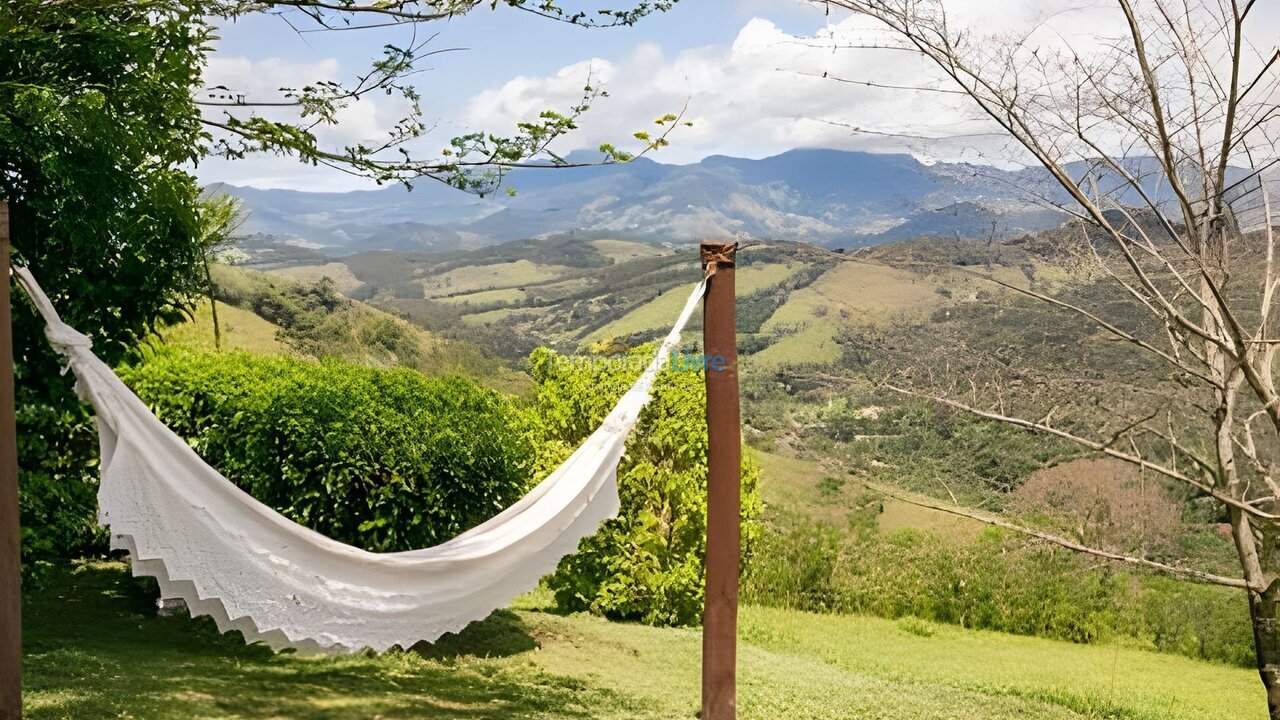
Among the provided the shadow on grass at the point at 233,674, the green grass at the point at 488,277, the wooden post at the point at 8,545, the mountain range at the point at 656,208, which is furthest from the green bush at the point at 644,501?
the green grass at the point at 488,277

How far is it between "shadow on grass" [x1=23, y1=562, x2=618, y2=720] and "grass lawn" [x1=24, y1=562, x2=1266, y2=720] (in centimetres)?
1

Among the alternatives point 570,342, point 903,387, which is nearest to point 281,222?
point 570,342

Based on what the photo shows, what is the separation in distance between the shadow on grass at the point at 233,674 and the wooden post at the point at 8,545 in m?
1.18

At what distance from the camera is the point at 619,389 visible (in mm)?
6297

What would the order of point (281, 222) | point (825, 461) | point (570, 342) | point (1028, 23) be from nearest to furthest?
point (1028, 23)
point (825, 461)
point (570, 342)
point (281, 222)

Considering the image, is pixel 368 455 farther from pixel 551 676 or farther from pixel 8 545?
pixel 8 545

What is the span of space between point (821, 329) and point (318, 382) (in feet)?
42.3

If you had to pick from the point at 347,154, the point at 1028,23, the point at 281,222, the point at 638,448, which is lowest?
the point at 638,448

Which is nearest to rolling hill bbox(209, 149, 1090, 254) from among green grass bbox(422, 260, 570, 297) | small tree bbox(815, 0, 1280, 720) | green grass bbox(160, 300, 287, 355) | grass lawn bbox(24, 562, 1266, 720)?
green grass bbox(422, 260, 570, 297)

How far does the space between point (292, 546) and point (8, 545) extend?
Answer: 2.25ft

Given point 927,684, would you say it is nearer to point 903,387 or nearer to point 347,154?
point 903,387

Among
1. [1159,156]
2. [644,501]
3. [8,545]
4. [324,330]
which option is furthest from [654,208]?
[8,545]

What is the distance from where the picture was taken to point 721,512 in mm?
2627

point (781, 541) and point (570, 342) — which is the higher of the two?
point (570, 342)
